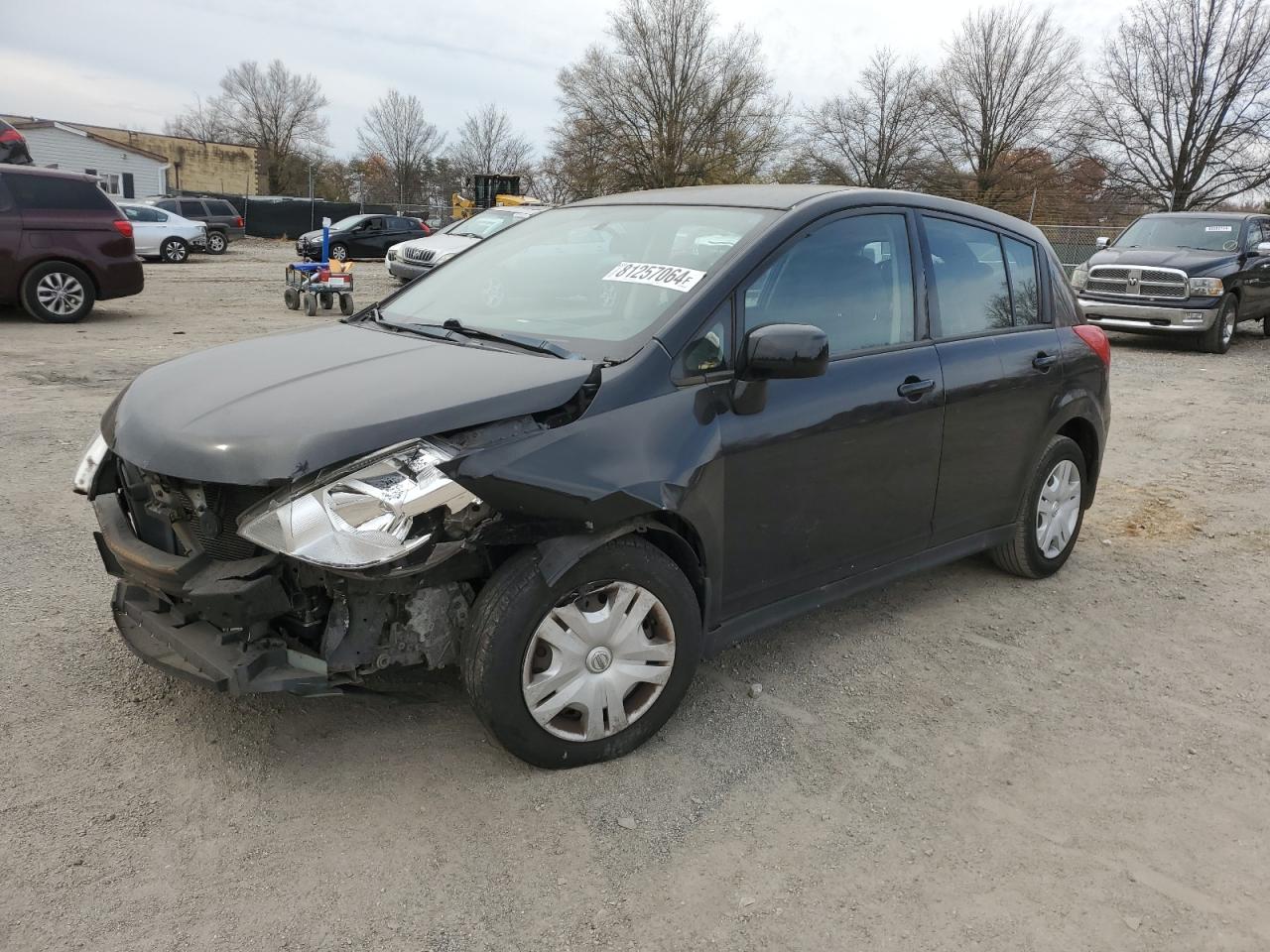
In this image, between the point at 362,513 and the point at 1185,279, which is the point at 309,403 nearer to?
the point at 362,513

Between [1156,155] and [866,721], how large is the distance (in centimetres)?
3943

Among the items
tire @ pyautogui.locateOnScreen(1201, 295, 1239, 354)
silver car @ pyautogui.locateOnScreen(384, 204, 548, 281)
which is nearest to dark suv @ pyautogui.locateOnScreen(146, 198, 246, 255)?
silver car @ pyautogui.locateOnScreen(384, 204, 548, 281)

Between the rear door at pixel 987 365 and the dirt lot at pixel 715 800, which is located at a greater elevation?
the rear door at pixel 987 365

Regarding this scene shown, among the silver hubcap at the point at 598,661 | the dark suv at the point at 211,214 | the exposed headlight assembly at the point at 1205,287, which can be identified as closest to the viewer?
the silver hubcap at the point at 598,661

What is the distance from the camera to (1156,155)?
117 feet

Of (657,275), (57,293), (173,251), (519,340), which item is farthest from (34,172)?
(173,251)

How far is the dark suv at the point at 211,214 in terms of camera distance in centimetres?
2962

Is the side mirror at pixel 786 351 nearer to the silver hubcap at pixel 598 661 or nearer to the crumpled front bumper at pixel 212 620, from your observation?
the silver hubcap at pixel 598 661

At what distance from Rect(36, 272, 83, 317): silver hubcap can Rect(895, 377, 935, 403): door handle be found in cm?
1162

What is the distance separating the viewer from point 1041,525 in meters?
4.59

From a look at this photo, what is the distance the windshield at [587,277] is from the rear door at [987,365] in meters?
1.02

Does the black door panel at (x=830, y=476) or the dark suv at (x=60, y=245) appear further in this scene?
the dark suv at (x=60, y=245)

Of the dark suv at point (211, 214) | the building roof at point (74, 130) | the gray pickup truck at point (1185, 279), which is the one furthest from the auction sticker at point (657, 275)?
the building roof at point (74, 130)

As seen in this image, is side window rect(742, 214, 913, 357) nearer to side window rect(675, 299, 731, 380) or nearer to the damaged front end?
side window rect(675, 299, 731, 380)
